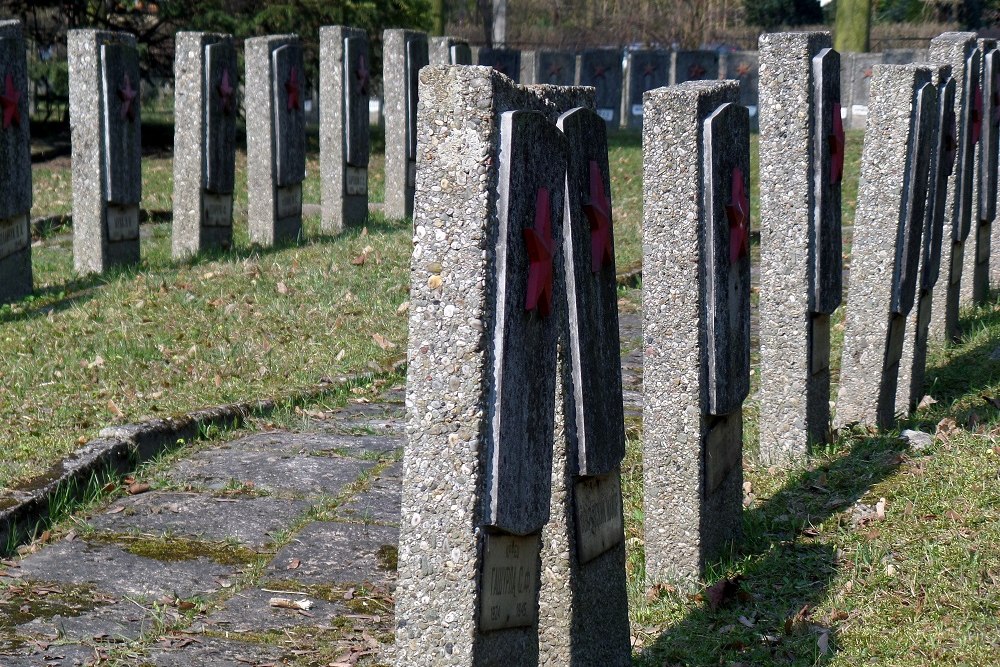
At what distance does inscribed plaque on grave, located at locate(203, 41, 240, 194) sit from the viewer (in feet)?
33.9

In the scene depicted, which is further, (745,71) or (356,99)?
(745,71)

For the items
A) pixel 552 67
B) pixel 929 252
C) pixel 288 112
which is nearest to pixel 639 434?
pixel 929 252

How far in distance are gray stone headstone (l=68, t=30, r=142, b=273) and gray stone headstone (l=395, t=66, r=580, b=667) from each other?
7.35 meters

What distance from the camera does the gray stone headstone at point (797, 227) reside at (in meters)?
5.28


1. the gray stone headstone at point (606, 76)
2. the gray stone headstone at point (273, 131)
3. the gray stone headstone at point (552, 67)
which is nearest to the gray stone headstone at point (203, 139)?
the gray stone headstone at point (273, 131)

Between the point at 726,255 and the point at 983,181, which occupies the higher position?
the point at 983,181

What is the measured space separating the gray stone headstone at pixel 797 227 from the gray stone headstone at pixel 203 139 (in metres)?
6.08

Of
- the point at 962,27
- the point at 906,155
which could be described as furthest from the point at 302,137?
the point at 962,27

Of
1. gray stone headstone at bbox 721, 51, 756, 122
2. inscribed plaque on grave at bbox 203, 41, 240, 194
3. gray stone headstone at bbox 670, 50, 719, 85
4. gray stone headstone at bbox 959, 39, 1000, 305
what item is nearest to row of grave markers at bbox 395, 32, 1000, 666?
gray stone headstone at bbox 959, 39, 1000, 305

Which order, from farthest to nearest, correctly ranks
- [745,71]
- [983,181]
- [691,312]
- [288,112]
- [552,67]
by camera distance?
1. [745,71]
2. [552,67]
3. [288,112]
4. [983,181]
5. [691,312]

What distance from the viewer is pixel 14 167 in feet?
28.7

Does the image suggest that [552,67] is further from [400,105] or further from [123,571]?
[123,571]

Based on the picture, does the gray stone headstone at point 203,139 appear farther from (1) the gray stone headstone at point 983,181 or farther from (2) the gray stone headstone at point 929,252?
(2) the gray stone headstone at point 929,252

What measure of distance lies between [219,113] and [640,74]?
17009 millimetres
